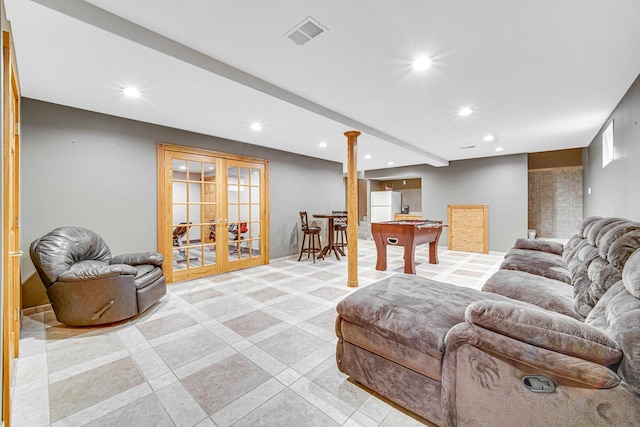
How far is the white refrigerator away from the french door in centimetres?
494

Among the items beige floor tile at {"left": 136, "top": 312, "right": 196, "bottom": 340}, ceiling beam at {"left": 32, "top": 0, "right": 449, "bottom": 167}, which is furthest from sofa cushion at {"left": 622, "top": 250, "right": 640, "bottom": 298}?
beige floor tile at {"left": 136, "top": 312, "right": 196, "bottom": 340}

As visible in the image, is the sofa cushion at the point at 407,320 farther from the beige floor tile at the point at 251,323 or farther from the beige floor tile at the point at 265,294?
the beige floor tile at the point at 265,294

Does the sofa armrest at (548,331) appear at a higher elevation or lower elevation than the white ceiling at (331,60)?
lower

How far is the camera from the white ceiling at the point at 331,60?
5.83 feet

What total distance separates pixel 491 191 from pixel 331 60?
616 centimetres

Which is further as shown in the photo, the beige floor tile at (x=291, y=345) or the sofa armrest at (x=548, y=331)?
the beige floor tile at (x=291, y=345)

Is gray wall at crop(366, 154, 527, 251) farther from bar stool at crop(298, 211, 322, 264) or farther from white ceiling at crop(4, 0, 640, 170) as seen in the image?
bar stool at crop(298, 211, 322, 264)

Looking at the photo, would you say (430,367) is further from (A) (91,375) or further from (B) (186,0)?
(B) (186,0)

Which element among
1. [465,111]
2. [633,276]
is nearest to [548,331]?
[633,276]

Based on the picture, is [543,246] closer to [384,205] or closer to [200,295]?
[200,295]

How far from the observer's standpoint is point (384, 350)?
154 centimetres

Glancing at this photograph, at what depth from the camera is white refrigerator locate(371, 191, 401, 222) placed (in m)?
9.03

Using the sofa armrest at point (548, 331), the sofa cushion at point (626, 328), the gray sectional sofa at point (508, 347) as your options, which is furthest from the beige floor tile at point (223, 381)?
the sofa cushion at point (626, 328)

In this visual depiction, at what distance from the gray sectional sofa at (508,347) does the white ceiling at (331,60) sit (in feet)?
5.15
